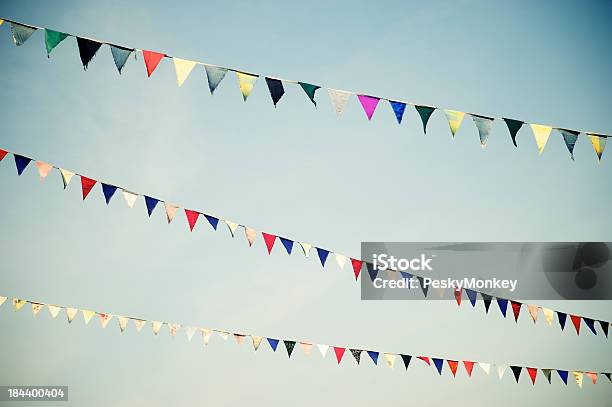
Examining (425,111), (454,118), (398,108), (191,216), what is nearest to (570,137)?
(454,118)

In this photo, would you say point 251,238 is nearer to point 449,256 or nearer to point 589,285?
point 449,256

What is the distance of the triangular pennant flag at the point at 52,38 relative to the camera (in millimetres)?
4309

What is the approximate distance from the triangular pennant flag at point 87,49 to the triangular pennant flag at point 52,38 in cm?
18

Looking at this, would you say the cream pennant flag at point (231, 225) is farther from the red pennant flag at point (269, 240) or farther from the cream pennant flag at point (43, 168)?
the cream pennant flag at point (43, 168)

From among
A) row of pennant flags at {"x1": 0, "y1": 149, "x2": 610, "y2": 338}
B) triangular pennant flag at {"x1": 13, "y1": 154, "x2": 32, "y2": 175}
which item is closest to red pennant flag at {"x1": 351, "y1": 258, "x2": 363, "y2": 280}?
row of pennant flags at {"x1": 0, "y1": 149, "x2": 610, "y2": 338}

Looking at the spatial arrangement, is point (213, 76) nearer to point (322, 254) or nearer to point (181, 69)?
point (181, 69)

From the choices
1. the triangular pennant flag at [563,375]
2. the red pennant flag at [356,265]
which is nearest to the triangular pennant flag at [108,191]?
the red pennant flag at [356,265]

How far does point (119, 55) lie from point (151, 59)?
11.8 inches

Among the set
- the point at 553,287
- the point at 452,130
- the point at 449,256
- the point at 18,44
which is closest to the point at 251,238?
the point at 452,130

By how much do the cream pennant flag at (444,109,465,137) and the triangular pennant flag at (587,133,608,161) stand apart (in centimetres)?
155

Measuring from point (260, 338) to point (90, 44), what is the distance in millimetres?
5179

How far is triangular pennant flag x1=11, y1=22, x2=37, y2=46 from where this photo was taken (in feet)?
14.2

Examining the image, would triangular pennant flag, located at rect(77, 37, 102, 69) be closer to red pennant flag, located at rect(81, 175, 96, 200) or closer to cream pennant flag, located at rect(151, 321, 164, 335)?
red pennant flag, located at rect(81, 175, 96, 200)

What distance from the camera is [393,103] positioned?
503 cm
